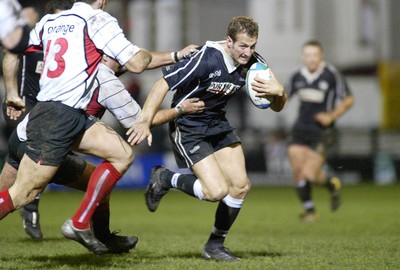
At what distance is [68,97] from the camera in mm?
6605

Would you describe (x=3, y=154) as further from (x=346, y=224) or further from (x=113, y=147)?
(x=113, y=147)

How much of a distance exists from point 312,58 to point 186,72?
564 cm

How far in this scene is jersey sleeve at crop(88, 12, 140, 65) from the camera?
647 cm

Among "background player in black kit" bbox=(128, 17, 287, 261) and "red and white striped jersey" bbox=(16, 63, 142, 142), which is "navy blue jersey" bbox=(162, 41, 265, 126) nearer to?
"background player in black kit" bbox=(128, 17, 287, 261)

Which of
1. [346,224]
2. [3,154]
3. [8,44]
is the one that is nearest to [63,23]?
[8,44]

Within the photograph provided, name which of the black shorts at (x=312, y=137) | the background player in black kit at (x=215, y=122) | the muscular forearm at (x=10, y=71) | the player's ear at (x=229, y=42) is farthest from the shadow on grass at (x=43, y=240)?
the black shorts at (x=312, y=137)

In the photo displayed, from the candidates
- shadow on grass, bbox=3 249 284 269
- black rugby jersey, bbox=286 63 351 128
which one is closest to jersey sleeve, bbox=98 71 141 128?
shadow on grass, bbox=3 249 284 269

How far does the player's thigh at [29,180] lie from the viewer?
6.53 meters

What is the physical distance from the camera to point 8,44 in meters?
6.00

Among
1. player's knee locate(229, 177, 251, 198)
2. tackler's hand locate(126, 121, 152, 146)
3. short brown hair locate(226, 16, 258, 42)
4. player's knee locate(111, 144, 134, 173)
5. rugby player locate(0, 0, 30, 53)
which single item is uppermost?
rugby player locate(0, 0, 30, 53)

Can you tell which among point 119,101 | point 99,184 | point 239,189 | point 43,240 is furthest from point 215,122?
point 43,240

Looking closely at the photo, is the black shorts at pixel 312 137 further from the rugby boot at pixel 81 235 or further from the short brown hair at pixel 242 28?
the rugby boot at pixel 81 235

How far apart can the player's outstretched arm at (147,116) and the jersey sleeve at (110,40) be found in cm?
53

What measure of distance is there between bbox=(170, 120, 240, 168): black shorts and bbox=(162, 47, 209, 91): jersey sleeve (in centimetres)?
52
